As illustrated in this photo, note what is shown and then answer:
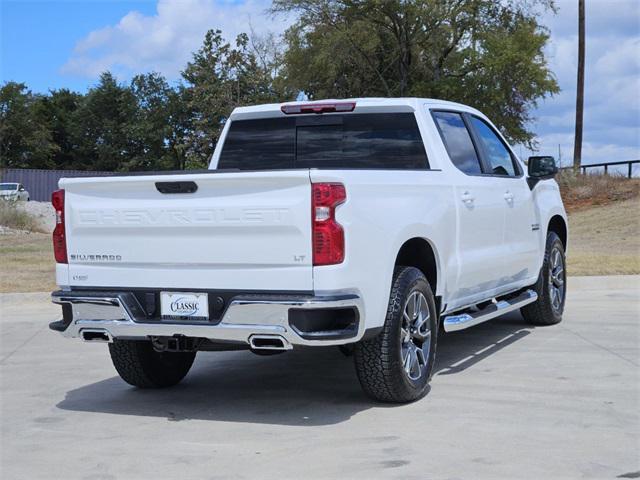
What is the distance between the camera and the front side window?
8.29m

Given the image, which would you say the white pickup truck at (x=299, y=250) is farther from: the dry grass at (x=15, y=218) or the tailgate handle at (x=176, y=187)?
the dry grass at (x=15, y=218)

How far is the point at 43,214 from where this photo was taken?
34.5 metres

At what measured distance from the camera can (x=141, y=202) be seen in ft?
19.9

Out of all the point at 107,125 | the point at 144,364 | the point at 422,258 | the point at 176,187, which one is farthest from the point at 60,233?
the point at 107,125

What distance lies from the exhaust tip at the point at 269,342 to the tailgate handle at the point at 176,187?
100 centimetres

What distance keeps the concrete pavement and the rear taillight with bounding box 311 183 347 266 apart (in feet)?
3.55

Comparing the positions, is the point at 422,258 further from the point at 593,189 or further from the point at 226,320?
the point at 593,189

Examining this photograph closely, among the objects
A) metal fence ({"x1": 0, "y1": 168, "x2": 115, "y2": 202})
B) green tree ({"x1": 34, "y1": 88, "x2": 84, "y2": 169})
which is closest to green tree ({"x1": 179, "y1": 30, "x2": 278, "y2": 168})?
metal fence ({"x1": 0, "y1": 168, "x2": 115, "y2": 202})

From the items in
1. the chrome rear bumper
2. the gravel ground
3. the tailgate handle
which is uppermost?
the tailgate handle

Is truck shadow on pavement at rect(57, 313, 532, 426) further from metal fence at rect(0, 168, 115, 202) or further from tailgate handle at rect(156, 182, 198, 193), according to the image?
metal fence at rect(0, 168, 115, 202)

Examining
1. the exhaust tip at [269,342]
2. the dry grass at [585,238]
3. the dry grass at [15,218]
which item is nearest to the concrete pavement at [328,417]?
the exhaust tip at [269,342]

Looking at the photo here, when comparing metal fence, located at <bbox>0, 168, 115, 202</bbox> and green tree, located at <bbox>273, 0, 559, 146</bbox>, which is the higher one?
green tree, located at <bbox>273, 0, 559, 146</bbox>

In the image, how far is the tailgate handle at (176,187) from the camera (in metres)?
5.86

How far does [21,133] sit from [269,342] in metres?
75.4
